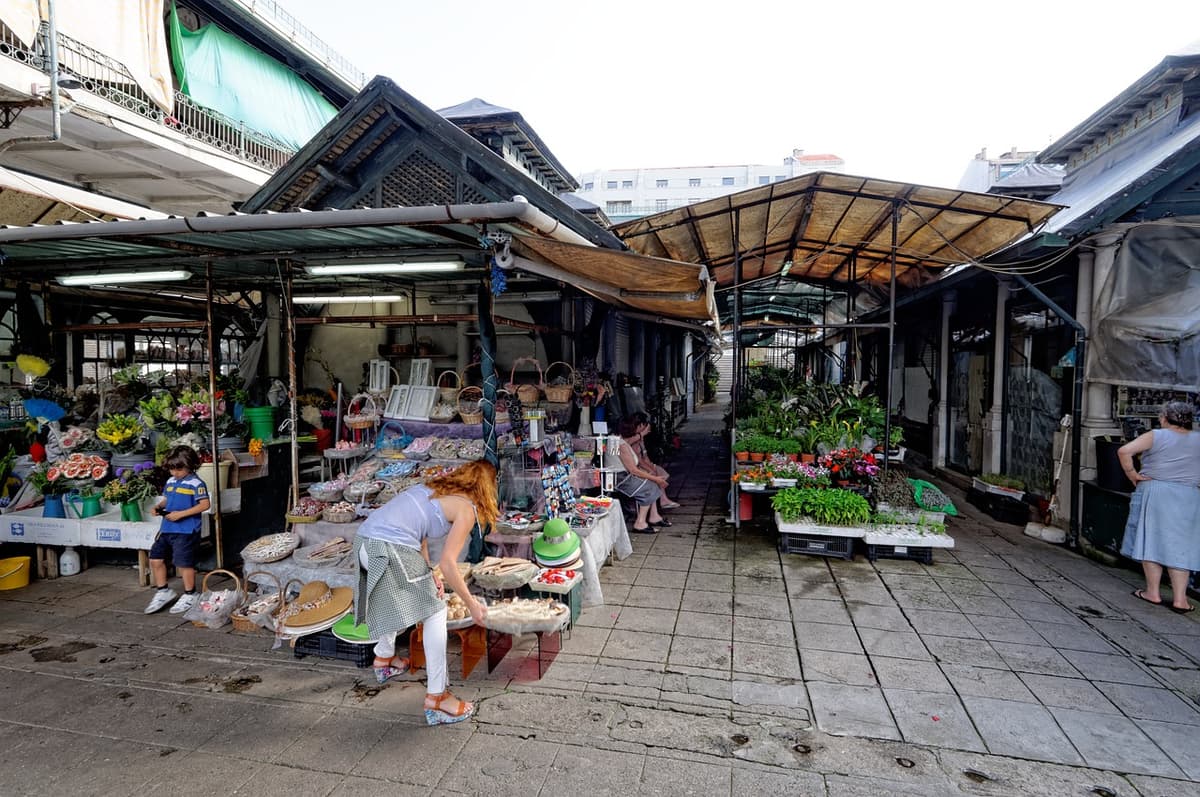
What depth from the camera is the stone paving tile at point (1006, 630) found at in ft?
15.2

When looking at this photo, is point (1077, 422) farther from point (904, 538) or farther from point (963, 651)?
point (963, 651)

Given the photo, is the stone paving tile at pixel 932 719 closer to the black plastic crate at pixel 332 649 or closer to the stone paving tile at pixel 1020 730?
the stone paving tile at pixel 1020 730

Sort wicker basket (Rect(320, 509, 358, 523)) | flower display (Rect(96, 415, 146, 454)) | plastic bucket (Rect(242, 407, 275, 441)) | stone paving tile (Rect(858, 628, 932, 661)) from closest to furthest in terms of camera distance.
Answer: stone paving tile (Rect(858, 628, 932, 661)), wicker basket (Rect(320, 509, 358, 523)), flower display (Rect(96, 415, 146, 454)), plastic bucket (Rect(242, 407, 275, 441))

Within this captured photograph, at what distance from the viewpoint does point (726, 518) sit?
8.56m

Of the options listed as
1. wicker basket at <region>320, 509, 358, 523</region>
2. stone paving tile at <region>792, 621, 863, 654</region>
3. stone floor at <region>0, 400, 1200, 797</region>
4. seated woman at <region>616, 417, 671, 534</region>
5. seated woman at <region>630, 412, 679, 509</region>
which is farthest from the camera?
seated woman at <region>630, 412, 679, 509</region>

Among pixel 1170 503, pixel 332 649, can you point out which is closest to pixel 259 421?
pixel 332 649

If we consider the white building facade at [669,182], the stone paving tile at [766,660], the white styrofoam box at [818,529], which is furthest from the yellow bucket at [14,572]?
the white building facade at [669,182]

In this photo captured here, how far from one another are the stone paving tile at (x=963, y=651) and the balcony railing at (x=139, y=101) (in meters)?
13.3

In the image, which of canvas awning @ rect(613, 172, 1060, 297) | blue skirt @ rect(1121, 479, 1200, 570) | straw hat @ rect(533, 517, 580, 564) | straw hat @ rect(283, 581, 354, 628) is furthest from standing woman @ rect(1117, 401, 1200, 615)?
straw hat @ rect(283, 581, 354, 628)

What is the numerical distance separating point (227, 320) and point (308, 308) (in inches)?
81.0

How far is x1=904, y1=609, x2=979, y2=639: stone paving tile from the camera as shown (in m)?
4.75

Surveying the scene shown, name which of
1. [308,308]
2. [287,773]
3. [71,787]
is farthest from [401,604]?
[308,308]

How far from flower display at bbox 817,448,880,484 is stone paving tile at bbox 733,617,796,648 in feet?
8.84

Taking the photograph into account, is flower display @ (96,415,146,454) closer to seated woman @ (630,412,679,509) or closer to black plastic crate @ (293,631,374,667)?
black plastic crate @ (293,631,374,667)
